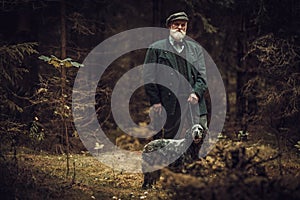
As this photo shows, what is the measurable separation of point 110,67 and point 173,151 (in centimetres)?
669

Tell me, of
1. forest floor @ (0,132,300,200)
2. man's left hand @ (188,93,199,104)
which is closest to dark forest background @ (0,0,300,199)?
forest floor @ (0,132,300,200)

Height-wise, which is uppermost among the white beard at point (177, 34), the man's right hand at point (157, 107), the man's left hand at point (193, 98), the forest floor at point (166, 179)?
the white beard at point (177, 34)

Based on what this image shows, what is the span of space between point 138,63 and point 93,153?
6532mm

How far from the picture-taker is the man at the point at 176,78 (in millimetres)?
8125

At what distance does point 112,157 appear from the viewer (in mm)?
10461

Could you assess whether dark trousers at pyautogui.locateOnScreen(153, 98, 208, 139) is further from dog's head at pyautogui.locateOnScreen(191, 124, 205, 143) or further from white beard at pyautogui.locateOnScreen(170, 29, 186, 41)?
white beard at pyautogui.locateOnScreen(170, 29, 186, 41)

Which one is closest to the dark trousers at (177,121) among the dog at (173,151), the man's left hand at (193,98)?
the man's left hand at (193,98)

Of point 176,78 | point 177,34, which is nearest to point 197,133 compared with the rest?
point 176,78

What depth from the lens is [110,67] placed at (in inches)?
549

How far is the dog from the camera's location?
770 centimetres

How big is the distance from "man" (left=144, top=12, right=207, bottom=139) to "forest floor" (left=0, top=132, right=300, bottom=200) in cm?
98

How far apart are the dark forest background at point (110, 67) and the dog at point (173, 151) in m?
1.61

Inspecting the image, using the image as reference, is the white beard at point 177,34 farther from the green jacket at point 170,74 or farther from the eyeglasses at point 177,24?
the green jacket at point 170,74

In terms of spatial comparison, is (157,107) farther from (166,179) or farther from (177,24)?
(166,179)
